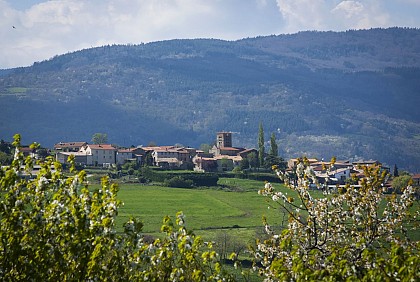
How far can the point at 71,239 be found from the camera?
1558cm

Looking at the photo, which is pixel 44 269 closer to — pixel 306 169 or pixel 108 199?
pixel 108 199

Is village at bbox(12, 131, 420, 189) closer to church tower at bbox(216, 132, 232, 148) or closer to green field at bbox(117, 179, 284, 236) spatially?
green field at bbox(117, 179, 284, 236)

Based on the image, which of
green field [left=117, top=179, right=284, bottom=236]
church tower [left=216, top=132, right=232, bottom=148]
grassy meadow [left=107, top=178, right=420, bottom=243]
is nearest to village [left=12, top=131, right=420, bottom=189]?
grassy meadow [left=107, top=178, right=420, bottom=243]

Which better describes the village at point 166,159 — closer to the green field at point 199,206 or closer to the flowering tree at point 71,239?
the green field at point 199,206

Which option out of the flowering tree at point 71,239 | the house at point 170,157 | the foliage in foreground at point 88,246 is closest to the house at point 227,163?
the house at point 170,157

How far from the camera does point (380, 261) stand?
46.2 feet

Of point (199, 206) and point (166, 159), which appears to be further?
point (166, 159)

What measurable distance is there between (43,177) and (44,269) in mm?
2097

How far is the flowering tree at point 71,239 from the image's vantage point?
50.4 feet

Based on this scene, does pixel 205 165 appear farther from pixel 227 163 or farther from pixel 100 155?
pixel 100 155

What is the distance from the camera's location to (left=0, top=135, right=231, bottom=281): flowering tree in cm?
1536

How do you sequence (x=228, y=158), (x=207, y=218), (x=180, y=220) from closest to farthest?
(x=180, y=220) < (x=207, y=218) < (x=228, y=158)

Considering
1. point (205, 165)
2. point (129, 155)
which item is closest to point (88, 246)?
point (205, 165)

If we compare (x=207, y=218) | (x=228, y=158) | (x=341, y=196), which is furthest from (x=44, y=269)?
(x=228, y=158)
